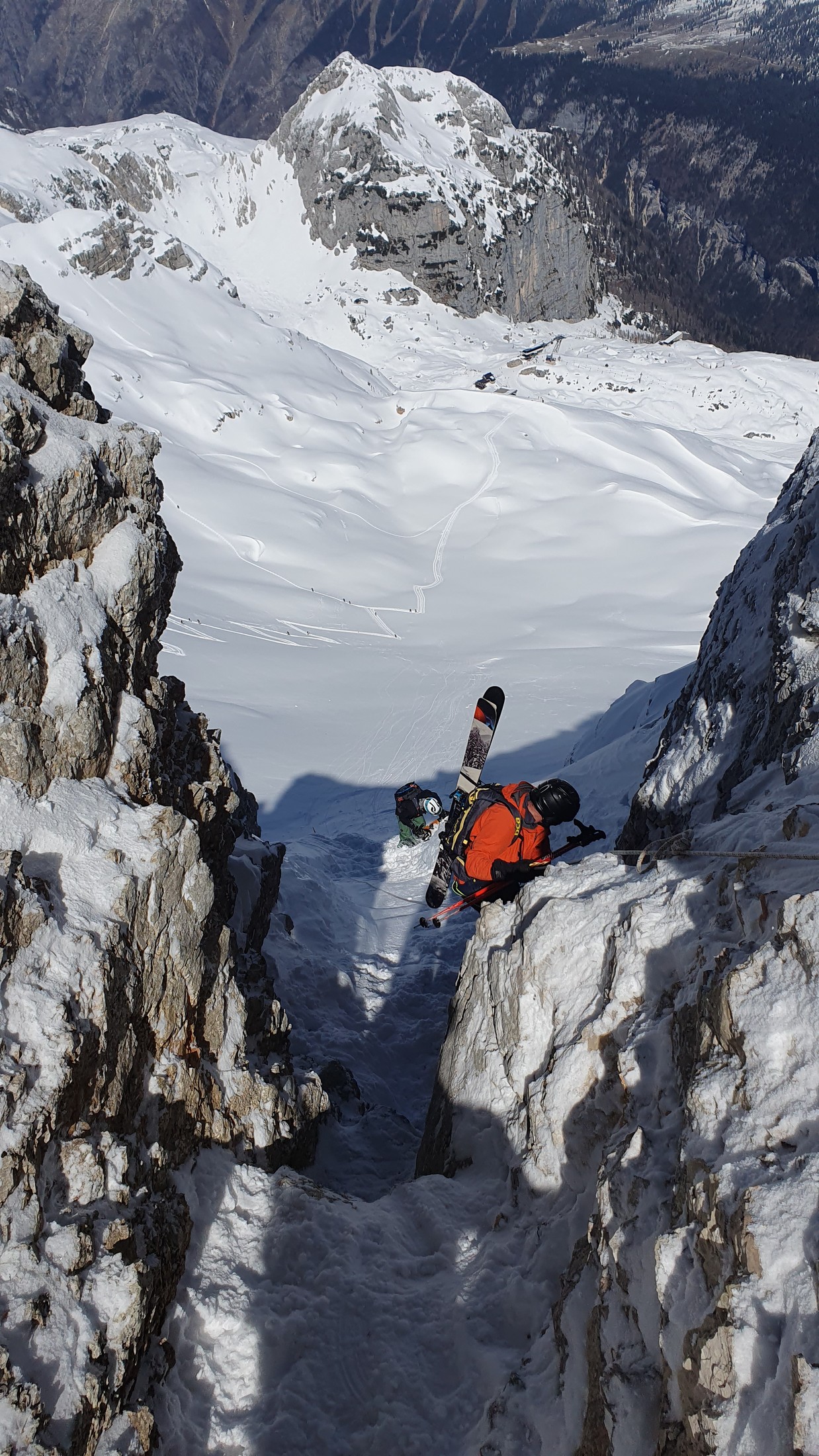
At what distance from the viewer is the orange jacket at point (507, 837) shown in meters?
6.46

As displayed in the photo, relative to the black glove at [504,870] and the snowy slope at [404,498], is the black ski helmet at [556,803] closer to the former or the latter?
the black glove at [504,870]

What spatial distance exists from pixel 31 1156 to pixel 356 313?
57.8 meters

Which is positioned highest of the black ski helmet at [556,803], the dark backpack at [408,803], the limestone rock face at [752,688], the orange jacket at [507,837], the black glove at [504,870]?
the limestone rock face at [752,688]

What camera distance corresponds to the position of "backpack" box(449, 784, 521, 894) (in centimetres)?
655

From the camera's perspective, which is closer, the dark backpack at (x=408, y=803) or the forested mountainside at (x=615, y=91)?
the dark backpack at (x=408, y=803)

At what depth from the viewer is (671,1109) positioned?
132 inches

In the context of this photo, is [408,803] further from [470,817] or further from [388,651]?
[388,651]

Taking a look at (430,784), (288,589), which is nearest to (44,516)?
(430,784)

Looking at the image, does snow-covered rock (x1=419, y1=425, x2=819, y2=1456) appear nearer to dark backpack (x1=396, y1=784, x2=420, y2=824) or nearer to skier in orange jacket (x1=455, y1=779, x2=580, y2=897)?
skier in orange jacket (x1=455, y1=779, x2=580, y2=897)

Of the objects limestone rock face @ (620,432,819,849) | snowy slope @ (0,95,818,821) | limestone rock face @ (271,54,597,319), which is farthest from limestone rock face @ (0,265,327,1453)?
limestone rock face @ (271,54,597,319)

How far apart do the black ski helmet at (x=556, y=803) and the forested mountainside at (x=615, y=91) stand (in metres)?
80.2

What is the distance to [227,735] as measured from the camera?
14664 millimetres

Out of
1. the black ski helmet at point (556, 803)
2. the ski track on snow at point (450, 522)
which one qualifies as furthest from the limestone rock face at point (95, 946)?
Answer: the ski track on snow at point (450, 522)

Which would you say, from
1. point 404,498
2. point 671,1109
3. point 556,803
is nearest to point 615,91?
point 404,498
